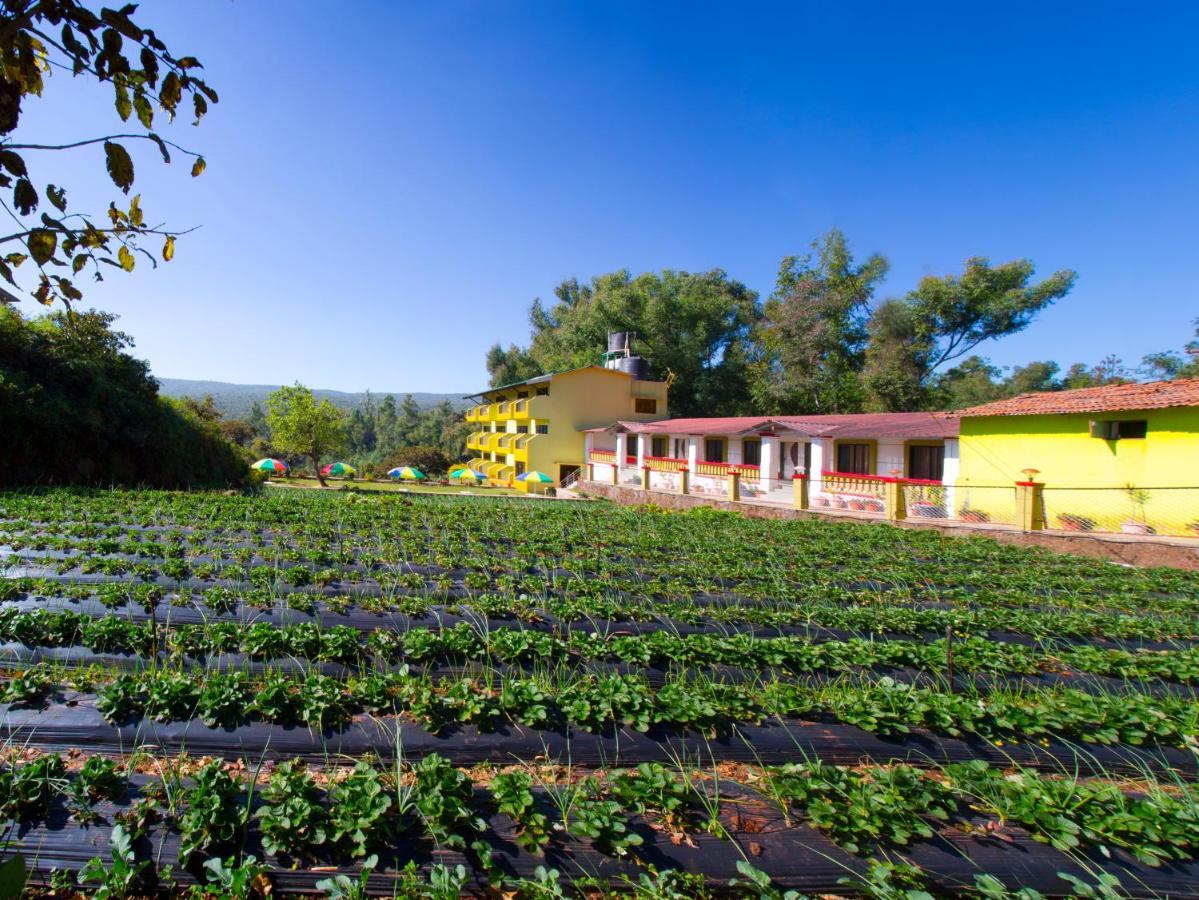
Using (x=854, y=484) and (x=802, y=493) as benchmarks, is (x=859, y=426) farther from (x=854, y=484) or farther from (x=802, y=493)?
(x=802, y=493)

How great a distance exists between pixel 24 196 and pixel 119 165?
0.23m

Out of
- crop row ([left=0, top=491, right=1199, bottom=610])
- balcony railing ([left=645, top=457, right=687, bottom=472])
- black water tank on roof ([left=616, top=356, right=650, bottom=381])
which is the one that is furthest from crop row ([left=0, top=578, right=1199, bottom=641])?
black water tank on roof ([left=616, top=356, right=650, bottom=381])

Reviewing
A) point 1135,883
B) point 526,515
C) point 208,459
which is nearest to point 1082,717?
point 1135,883

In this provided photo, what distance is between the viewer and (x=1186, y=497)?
1195cm

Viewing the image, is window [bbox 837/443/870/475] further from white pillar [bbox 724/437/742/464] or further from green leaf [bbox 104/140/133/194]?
green leaf [bbox 104/140/133/194]

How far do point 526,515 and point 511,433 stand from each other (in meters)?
29.0

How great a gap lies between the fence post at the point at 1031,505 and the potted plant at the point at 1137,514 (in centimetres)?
155

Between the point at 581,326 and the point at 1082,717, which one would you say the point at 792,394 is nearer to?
the point at 581,326

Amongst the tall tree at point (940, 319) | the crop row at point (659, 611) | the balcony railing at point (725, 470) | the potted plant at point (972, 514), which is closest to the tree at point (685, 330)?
the tall tree at point (940, 319)

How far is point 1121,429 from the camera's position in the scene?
516 inches

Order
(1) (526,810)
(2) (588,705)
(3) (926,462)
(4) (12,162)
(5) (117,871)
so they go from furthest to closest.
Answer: (3) (926,462)
(2) (588,705)
(1) (526,810)
(5) (117,871)
(4) (12,162)

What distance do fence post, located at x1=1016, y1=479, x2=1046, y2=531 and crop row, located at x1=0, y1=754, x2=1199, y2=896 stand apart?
40.7 feet

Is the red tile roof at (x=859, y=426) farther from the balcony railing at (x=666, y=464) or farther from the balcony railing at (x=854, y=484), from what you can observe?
the balcony railing at (x=854, y=484)

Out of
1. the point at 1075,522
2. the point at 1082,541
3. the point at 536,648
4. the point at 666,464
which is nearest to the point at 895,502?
the point at 1075,522
